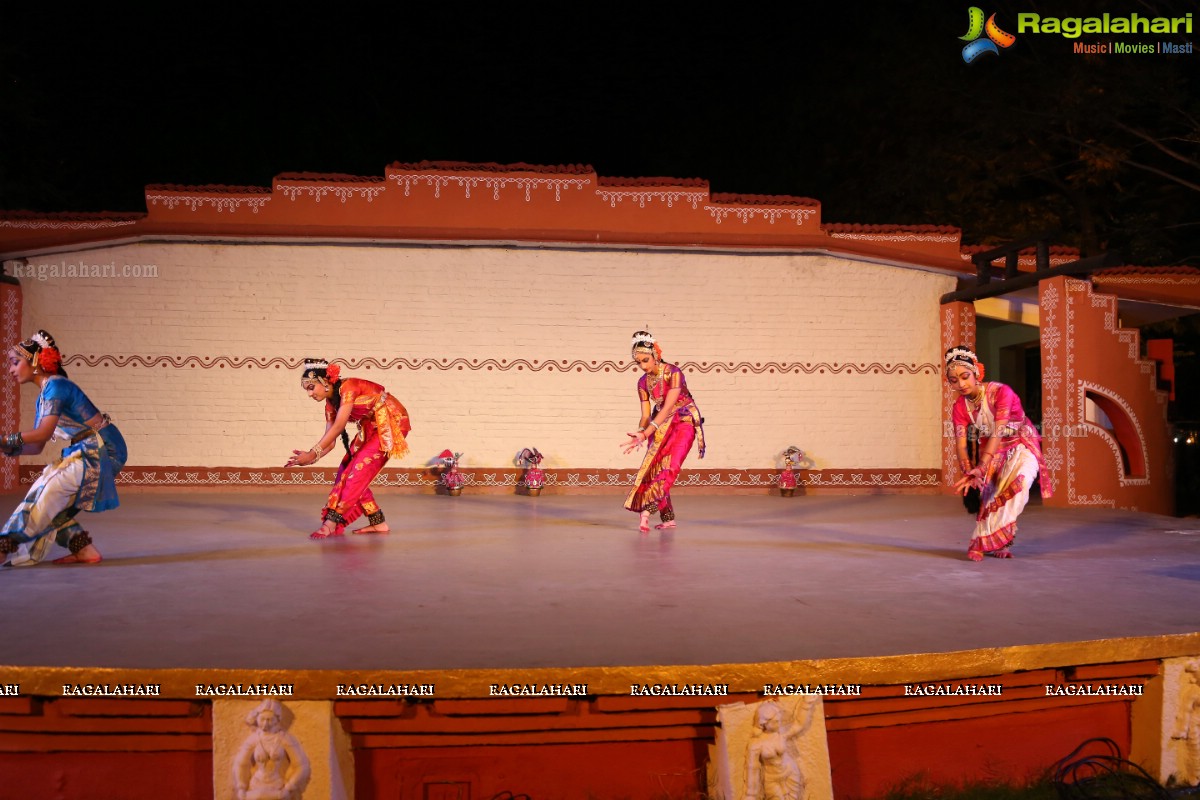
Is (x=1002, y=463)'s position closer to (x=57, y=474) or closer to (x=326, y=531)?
(x=326, y=531)

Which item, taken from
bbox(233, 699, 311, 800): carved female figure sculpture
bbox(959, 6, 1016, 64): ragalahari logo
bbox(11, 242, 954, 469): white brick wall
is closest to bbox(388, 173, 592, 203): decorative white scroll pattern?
bbox(11, 242, 954, 469): white brick wall

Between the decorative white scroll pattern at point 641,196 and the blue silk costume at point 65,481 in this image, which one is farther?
the decorative white scroll pattern at point 641,196

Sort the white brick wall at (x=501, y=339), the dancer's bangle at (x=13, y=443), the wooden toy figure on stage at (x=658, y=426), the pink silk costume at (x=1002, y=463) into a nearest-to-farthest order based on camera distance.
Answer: the dancer's bangle at (x=13, y=443), the pink silk costume at (x=1002, y=463), the wooden toy figure on stage at (x=658, y=426), the white brick wall at (x=501, y=339)

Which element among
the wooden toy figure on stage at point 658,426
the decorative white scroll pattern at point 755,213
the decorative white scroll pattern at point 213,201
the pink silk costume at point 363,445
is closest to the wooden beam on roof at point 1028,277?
the decorative white scroll pattern at point 755,213

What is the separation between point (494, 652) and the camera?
158 inches

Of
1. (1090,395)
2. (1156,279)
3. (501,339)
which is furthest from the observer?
(501,339)

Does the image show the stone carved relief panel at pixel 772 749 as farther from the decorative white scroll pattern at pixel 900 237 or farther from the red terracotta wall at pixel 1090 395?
the decorative white scroll pattern at pixel 900 237

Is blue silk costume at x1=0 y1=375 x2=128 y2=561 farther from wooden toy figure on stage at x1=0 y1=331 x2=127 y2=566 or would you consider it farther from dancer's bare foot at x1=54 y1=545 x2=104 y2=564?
dancer's bare foot at x1=54 y1=545 x2=104 y2=564

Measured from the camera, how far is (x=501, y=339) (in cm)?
1288

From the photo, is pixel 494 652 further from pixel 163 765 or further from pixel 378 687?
pixel 163 765

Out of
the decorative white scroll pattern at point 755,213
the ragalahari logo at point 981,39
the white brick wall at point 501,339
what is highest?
the ragalahari logo at point 981,39

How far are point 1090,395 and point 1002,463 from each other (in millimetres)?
5464

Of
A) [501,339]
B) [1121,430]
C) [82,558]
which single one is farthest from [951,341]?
[82,558]

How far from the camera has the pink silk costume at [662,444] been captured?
29.2 feet
